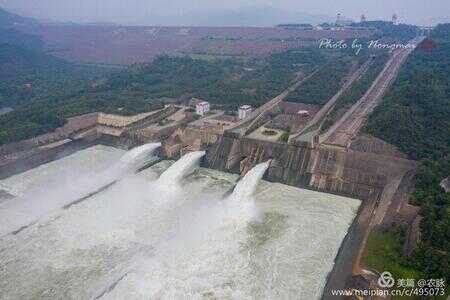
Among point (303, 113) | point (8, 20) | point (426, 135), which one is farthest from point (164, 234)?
point (8, 20)

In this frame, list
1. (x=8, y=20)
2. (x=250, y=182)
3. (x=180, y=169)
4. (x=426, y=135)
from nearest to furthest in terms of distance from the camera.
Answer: (x=250, y=182)
(x=180, y=169)
(x=426, y=135)
(x=8, y=20)

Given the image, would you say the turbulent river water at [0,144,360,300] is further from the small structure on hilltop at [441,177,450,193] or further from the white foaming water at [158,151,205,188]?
the small structure on hilltop at [441,177,450,193]

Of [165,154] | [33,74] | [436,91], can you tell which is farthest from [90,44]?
[436,91]

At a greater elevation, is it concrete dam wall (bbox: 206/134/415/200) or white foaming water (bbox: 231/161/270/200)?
concrete dam wall (bbox: 206/134/415/200)

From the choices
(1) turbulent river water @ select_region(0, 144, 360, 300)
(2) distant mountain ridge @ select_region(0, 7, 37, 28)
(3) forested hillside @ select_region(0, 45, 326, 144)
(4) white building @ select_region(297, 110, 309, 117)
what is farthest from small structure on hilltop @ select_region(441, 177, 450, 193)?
(2) distant mountain ridge @ select_region(0, 7, 37, 28)

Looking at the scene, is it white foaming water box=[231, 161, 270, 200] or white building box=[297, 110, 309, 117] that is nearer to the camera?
white foaming water box=[231, 161, 270, 200]

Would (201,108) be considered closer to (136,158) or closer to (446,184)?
(136,158)
